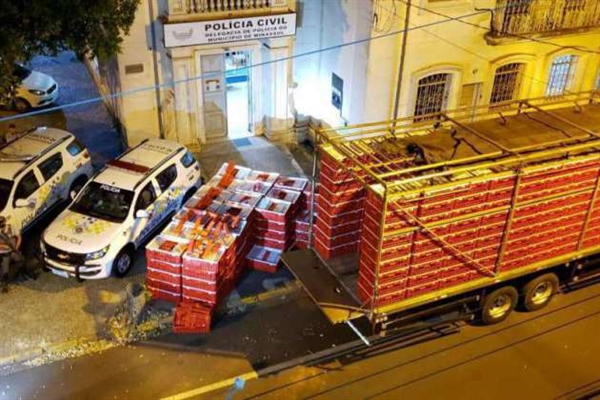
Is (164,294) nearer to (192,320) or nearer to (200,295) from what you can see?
(200,295)

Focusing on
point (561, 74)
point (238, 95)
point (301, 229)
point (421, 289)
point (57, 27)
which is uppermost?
point (57, 27)

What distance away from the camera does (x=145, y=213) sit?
1337 centimetres

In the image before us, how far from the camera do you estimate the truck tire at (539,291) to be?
39.4 feet

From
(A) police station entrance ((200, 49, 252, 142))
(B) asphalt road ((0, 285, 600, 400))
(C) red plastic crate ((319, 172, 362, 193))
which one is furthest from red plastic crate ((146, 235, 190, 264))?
(A) police station entrance ((200, 49, 252, 142))

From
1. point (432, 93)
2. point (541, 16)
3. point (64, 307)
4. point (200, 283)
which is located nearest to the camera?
point (200, 283)

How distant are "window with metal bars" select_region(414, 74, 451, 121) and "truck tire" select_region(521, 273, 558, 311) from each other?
6.33 m

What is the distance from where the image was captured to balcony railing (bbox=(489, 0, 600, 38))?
54.2 feet

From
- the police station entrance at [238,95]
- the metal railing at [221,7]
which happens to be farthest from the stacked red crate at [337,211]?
the police station entrance at [238,95]

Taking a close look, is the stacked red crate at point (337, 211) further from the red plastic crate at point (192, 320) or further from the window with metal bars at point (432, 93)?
the window with metal bars at point (432, 93)

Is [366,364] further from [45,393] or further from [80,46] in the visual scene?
[80,46]

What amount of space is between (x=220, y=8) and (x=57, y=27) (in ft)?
16.5

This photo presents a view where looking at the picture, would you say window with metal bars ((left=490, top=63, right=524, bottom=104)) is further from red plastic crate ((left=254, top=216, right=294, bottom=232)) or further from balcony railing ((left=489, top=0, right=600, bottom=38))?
red plastic crate ((left=254, top=216, right=294, bottom=232))

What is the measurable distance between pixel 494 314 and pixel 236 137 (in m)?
9.65

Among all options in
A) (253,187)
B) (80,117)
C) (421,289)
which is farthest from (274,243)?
(80,117)
